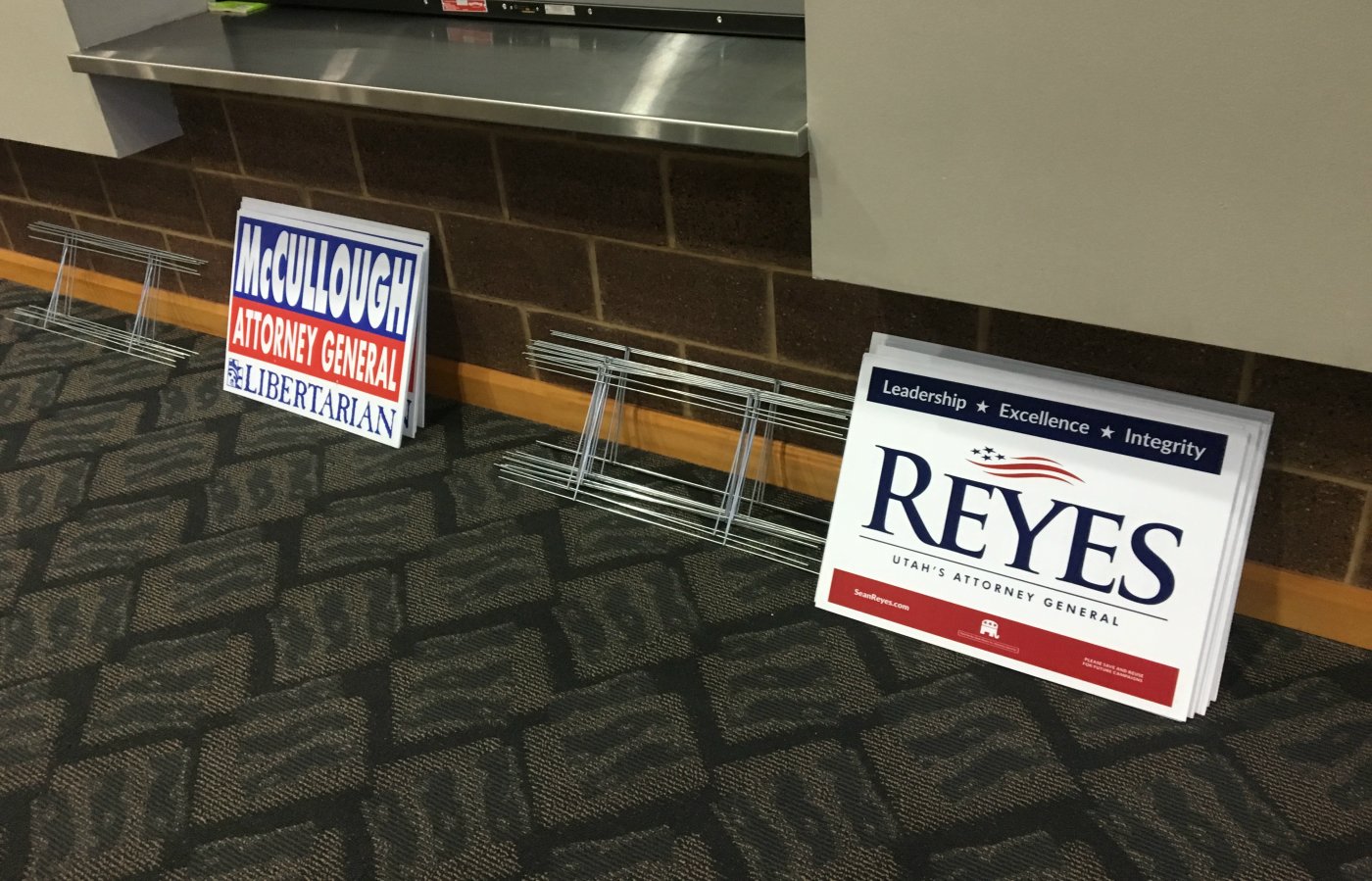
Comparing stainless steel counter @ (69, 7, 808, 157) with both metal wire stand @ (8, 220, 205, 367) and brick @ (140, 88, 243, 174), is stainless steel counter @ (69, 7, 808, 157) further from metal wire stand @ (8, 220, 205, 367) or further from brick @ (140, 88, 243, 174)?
metal wire stand @ (8, 220, 205, 367)

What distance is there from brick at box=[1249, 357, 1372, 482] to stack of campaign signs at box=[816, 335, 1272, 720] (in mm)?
41

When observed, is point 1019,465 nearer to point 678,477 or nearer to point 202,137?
point 678,477

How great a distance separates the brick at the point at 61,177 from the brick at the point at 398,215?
2.25ft

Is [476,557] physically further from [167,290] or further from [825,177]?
[167,290]

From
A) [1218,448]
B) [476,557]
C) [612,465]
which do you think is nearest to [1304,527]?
[1218,448]

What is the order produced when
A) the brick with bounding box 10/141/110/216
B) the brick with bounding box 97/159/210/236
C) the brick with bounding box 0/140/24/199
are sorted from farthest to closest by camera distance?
the brick with bounding box 0/140/24/199 < the brick with bounding box 10/141/110/216 < the brick with bounding box 97/159/210/236

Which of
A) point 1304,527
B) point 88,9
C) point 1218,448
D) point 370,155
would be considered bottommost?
point 1304,527

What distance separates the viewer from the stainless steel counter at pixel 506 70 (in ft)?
4.20

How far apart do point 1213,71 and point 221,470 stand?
1742 mm

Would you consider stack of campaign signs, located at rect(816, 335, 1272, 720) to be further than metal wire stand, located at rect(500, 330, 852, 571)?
No

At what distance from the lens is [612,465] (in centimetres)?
194

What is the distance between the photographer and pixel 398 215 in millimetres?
1960

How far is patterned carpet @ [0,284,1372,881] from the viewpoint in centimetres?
128

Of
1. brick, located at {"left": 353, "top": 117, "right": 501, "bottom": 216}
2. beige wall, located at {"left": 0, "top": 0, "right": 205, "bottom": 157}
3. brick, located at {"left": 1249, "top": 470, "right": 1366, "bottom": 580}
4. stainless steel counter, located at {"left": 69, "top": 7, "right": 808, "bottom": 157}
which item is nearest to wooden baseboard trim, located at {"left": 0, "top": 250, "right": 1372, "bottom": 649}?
brick, located at {"left": 1249, "top": 470, "right": 1366, "bottom": 580}
